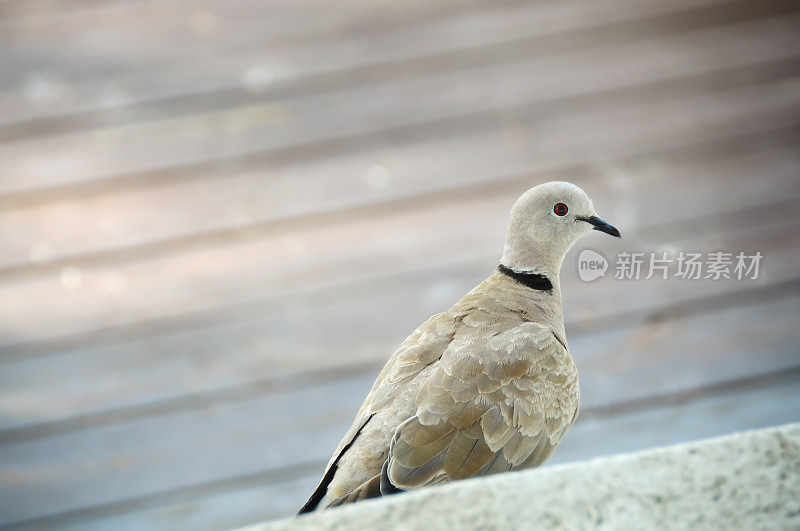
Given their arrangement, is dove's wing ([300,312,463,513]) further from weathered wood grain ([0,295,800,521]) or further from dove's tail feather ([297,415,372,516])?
weathered wood grain ([0,295,800,521])

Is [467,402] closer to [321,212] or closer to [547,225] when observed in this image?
[547,225]

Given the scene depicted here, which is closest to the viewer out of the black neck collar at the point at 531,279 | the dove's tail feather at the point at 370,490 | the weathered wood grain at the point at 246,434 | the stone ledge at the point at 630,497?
the stone ledge at the point at 630,497

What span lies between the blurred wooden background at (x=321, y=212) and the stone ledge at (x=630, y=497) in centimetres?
101

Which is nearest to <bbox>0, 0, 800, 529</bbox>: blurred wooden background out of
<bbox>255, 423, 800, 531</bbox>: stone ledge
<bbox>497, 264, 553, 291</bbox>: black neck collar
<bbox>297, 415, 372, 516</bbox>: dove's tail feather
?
<bbox>497, 264, 553, 291</bbox>: black neck collar

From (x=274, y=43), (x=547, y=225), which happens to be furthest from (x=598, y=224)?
(x=274, y=43)

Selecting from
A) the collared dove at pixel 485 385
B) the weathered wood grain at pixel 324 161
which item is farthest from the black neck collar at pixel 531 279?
the weathered wood grain at pixel 324 161

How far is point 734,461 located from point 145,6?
148 centimetres

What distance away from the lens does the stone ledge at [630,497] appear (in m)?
0.41

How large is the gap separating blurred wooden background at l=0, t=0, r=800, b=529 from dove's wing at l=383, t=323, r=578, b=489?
0.79m

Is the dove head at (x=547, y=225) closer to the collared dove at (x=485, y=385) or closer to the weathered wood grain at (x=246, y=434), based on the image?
the collared dove at (x=485, y=385)

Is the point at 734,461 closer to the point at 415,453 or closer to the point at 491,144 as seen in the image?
the point at 415,453

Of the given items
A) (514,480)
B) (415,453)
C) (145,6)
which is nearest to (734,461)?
→ (514,480)

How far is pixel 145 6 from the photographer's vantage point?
5.23 ft

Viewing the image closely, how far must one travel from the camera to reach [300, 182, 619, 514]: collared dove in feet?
1.97
